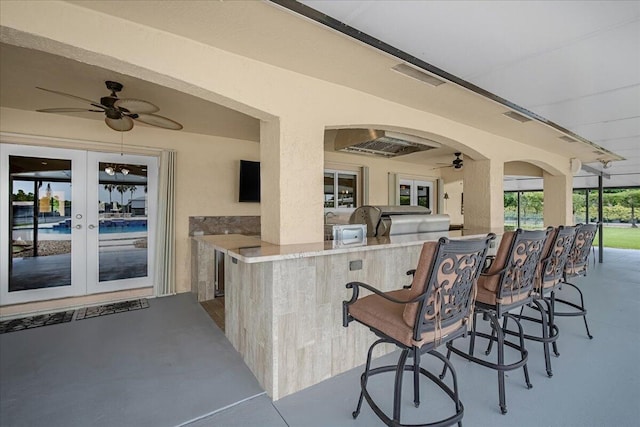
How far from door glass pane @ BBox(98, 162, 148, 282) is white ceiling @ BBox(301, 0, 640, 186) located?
382 cm

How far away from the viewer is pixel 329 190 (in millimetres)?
5816

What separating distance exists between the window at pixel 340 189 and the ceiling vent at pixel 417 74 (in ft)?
11.7

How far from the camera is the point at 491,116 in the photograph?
3.06 meters

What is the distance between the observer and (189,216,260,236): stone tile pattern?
14.3 ft

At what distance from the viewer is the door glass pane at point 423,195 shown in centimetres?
737

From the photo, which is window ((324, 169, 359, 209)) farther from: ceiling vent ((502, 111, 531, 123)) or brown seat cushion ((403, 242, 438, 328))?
brown seat cushion ((403, 242, 438, 328))

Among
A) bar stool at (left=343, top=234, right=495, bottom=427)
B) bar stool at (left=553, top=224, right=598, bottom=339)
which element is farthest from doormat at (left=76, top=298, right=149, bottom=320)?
bar stool at (left=553, top=224, right=598, bottom=339)

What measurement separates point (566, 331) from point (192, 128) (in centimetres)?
516

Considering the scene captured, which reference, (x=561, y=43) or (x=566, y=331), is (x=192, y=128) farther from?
(x=566, y=331)

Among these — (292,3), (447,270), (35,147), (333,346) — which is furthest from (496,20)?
(35,147)

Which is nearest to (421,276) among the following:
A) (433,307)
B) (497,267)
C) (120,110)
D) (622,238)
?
(433,307)

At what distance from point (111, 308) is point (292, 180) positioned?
327 cm

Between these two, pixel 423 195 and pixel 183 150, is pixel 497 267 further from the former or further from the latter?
pixel 423 195

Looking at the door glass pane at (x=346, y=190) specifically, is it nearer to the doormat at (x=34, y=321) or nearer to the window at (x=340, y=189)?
the window at (x=340, y=189)
